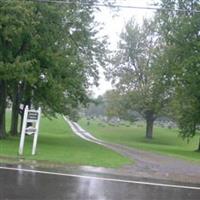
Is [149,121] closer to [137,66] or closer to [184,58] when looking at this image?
[137,66]

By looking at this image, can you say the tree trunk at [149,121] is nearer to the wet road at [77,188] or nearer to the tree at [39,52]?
the tree at [39,52]

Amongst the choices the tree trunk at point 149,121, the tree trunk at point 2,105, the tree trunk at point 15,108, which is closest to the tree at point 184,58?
the tree trunk at point 15,108

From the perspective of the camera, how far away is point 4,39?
26359mm

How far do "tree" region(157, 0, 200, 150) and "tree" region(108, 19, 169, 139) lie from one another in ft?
57.1

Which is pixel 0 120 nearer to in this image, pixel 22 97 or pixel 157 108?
pixel 22 97

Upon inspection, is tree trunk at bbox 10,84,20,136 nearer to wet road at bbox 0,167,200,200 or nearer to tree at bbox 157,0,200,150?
tree at bbox 157,0,200,150

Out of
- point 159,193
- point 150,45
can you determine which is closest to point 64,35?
point 159,193

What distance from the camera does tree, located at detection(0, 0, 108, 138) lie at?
83.1 ft

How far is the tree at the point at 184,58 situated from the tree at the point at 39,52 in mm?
8392

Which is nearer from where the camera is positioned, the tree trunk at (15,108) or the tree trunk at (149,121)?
the tree trunk at (15,108)

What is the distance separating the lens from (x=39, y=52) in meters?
27.8

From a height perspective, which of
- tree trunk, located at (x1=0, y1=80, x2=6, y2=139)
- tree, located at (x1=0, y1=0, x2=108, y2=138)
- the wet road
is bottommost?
the wet road

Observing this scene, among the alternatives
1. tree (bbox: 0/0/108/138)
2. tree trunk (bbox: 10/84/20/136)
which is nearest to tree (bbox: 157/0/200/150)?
tree (bbox: 0/0/108/138)

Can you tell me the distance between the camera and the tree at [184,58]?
3731 cm
